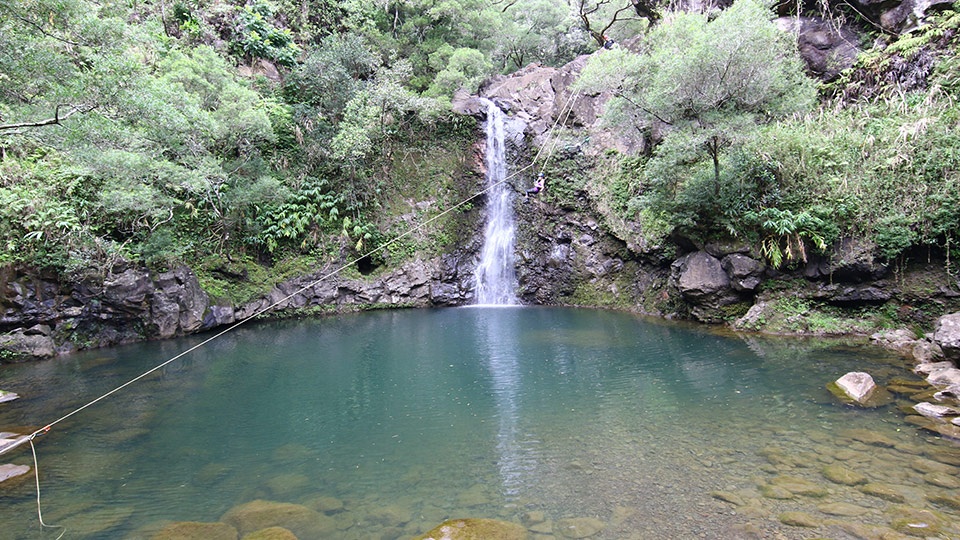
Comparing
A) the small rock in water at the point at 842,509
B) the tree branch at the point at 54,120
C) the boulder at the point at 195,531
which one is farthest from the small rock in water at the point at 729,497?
the tree branch at the point at 54,120

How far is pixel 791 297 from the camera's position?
10.4 metres

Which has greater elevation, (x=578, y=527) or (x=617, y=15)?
(x=617, y=15)

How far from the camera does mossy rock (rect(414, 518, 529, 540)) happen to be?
3.60 meters

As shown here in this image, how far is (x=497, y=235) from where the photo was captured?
18266 mm

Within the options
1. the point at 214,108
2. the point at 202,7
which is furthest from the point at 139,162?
the point at 202,7

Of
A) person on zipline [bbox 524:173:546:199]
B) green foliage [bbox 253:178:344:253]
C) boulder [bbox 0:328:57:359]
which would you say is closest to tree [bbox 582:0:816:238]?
person on zipline [bbox 524:173:546:199]

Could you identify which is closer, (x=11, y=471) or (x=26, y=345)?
(x=11, y=471)

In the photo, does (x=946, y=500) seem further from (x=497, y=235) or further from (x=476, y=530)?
(x=497, y=235)

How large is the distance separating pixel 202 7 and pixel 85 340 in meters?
14.9

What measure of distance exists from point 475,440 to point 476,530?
1815mm

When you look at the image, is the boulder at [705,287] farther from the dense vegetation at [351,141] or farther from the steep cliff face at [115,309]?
the steep cliff face at [115,309]

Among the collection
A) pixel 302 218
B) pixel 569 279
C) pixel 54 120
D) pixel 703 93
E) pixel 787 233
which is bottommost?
pixel 569 279

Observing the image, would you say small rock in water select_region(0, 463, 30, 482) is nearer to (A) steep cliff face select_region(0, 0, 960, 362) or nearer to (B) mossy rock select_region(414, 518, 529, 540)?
(B) mossy rock select_region(414, 518, 529, 540)

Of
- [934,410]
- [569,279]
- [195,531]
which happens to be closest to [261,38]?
[569,279]
